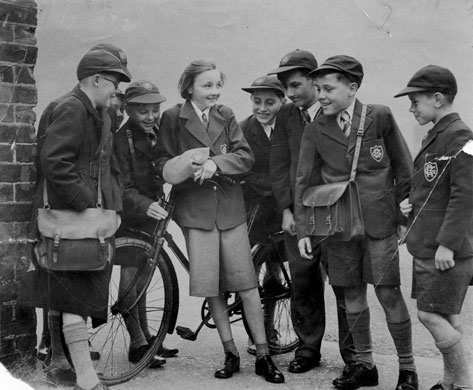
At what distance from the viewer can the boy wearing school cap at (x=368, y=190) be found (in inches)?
148

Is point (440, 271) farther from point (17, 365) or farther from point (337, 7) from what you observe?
point (17, 365)

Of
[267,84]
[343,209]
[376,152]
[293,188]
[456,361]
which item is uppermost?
[267,84]

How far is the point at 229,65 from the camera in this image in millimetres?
4609

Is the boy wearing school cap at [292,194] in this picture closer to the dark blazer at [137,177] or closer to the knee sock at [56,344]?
the dark blazer at [137,177]

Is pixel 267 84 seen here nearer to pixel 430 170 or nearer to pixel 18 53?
pixel 430 170

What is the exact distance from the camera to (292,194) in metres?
4.31

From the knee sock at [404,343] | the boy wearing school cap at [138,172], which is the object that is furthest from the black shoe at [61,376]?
the knee sock at [404,343]

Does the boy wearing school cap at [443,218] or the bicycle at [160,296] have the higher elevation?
the boy wearing school cap at [443,218]

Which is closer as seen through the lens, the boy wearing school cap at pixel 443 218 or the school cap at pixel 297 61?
the boy wearing school cap at pixel 443 218

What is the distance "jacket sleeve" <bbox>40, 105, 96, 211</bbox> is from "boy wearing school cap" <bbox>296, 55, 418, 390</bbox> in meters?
1.43

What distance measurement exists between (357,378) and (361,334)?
0.87ft

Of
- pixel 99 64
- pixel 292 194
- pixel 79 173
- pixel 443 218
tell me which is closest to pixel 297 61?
pixel 292 194

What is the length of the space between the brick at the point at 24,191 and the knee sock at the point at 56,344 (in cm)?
68

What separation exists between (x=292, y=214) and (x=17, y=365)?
1955 millimetres
